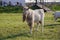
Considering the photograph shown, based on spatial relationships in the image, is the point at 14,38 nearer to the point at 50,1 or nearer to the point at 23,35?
the point at 23,35

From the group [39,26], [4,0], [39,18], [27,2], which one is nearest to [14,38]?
[39,18]

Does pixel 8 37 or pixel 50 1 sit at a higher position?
pixel 8 37

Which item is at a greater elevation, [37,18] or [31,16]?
[31,16]

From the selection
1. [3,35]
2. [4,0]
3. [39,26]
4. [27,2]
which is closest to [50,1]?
[27,2]

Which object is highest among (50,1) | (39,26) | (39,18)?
(39,18)

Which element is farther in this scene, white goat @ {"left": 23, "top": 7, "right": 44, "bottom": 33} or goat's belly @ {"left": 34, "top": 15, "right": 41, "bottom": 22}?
goat's belly @ {"left": 34, "top": 15, "right": 41, "bottom": 22}

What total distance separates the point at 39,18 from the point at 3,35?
7.64 feet

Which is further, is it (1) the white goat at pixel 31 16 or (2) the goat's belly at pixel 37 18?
(2) the goat's belly at pixel 37 18

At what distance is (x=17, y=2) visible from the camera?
49.7m

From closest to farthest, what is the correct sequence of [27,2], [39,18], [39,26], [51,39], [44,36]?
1. [51,39]
2. [44,36]
3. [39,18]
4. [39,26]
5. [27,2]

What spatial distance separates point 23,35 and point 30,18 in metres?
1.01

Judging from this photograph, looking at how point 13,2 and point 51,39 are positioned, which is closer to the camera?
point 51,39

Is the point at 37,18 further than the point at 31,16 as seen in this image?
Yes

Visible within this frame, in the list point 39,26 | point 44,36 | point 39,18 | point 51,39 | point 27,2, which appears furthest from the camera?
point 27,2
